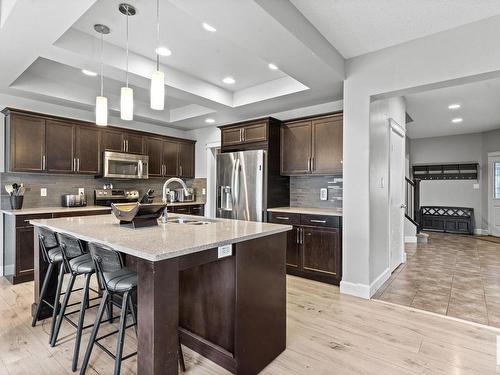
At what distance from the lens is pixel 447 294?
3.24 meters

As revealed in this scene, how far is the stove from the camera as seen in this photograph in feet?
15.5

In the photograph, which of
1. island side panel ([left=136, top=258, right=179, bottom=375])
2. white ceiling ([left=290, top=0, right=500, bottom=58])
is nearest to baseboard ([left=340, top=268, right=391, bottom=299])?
island side panel ([left=136, top=258, right=179, bottom=375])

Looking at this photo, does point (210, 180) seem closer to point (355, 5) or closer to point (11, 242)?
point (11, 242)

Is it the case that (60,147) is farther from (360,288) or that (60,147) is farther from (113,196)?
(360,288)

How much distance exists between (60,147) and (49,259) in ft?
7.68

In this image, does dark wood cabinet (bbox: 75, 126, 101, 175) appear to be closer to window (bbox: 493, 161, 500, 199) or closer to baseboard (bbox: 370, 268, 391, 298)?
baseboard (bbox: 370, 268, 391, 298)

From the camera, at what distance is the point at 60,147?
4109mm

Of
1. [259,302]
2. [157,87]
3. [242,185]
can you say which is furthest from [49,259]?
[242,185]

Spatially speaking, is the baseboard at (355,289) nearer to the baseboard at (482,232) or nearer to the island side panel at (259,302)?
the island side panel at (259,302)

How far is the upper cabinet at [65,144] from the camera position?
374 cm

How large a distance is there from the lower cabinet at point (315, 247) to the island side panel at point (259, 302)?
5.19ft

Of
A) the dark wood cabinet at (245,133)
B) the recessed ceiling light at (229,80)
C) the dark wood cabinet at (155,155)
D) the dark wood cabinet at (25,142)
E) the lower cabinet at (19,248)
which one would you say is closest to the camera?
the lower cabinet at (19,248)

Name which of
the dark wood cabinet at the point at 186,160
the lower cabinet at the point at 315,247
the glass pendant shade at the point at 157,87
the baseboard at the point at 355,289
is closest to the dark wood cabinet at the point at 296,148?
the lower cabinet at the point at 315,247

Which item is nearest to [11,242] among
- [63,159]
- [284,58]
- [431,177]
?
[63,159]
